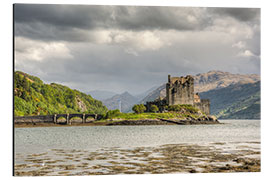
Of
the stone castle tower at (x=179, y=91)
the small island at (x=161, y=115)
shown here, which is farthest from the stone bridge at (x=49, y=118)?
the stone castle tower at (x=179, y=91)

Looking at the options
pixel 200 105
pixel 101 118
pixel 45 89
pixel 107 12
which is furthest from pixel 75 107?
pixel 107 12

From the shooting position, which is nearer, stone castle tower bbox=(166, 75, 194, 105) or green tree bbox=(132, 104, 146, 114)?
green tree bbox=(132, 104, 146, 114)

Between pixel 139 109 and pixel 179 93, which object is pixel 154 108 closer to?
pixel 139 109

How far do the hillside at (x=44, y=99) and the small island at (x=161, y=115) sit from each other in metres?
Result: 10.0

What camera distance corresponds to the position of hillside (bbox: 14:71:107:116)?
109m

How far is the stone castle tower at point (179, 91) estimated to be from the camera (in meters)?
114

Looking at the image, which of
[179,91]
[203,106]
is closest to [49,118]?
[179,91]

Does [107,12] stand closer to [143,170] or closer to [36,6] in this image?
[36,6]

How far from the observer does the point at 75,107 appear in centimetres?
15400

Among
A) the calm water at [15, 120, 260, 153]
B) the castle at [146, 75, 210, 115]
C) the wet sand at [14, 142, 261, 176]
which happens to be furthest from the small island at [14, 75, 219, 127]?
the wet sand at [14, 142, 261, 176]

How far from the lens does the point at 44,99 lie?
135875 mm

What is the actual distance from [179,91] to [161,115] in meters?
14.9

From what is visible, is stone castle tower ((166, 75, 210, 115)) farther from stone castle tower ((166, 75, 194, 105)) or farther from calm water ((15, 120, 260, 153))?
calm water ((15, 120, 260, 153))

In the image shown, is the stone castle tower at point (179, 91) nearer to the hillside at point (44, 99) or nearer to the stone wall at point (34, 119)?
the stone wall at point (34, 119)
